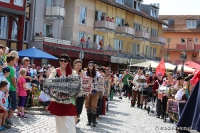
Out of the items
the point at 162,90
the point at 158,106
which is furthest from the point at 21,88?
the point at 158,106

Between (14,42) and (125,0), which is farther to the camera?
(125,0)

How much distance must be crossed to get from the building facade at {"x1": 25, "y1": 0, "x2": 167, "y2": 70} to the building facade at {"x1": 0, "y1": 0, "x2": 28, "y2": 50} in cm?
221

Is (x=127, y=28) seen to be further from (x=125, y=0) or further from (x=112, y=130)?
(x=112, y=130)

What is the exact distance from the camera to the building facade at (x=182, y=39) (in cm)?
6481

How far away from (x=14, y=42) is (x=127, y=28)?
19.5 meters

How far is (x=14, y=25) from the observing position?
30.0 meters

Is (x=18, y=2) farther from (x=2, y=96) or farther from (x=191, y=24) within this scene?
(x=191, y=24)

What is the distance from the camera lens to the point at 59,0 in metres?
34.8

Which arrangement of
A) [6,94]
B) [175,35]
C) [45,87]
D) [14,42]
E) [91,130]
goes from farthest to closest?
1. [175,35]
2. [14,42]
3. [91,130]
4. [6,94]
5. [45,87]

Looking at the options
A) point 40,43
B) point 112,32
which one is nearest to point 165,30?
point 112,32

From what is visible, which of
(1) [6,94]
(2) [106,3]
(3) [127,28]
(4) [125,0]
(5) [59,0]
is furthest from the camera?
(4) [125,0]

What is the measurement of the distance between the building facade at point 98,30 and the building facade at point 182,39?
10.5 meters

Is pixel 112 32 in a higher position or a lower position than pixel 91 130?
higher

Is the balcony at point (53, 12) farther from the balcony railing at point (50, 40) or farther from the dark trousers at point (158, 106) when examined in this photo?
the dark trousers at point (158, 106)
